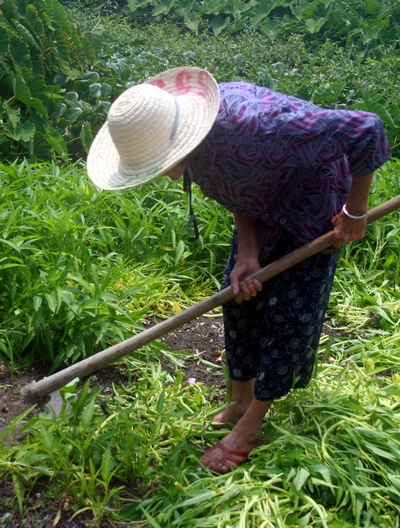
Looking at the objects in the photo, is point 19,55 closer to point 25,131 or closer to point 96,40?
point 25,131

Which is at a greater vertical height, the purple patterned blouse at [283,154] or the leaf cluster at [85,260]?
the purple patterned blouse at [283,154]

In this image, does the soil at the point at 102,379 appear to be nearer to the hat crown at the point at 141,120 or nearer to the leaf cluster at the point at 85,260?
the leaf cluster at the point at 85,260

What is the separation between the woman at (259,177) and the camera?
70.6 inches

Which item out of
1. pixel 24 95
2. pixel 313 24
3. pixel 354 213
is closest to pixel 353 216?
pixel 354 213

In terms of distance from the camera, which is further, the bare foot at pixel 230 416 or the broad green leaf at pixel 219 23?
the broad green leaf at pixel 219 23

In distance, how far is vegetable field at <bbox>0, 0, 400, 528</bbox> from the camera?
2045mm

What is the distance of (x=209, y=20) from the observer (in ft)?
24.6

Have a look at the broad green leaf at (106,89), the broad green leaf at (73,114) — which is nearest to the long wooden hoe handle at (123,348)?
the broad green leaf at (73,114)

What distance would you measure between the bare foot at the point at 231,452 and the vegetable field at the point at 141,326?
46 millimetres

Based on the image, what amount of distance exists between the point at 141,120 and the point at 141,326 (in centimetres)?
133

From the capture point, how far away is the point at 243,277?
215 centimetres

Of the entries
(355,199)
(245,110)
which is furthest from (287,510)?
(245,110)

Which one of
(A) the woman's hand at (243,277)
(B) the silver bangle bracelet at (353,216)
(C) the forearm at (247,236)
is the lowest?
(A) the woman's hand at (243,277)

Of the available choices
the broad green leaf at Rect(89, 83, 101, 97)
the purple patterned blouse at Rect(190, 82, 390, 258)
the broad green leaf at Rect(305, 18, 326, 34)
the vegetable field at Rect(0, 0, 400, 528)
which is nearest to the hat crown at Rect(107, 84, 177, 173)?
the purple patterned blouse at Rect(190, 82, 390, 258)
